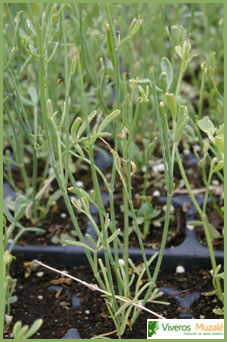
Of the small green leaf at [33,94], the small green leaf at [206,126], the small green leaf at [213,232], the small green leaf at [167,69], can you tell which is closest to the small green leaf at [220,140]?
the small green leaf at [206,126]

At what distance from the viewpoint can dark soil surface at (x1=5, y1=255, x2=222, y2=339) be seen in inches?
33.6

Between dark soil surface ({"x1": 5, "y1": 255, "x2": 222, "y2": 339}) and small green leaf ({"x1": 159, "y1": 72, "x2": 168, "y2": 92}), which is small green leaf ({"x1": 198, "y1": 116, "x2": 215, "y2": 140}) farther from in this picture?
dark soil surface ({"x1": 5, "y1": 255, "x2": 222, "y2": 339})

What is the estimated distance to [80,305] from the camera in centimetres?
90

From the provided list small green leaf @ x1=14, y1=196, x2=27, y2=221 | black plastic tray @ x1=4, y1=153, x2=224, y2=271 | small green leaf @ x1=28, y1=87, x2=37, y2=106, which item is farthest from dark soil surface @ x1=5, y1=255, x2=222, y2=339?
small green leaf @ x1=28, y1=87, x2=37, y2=106

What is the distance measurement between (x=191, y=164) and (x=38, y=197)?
1.29ft

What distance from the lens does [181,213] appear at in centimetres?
108

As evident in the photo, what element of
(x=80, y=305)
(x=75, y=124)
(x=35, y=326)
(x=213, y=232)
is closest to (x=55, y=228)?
(x=80, y=305)

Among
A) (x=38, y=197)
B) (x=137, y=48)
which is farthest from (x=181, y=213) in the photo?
(x=137, y=48)

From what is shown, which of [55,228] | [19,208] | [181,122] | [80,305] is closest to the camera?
[181,122]

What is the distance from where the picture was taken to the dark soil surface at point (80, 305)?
85cm

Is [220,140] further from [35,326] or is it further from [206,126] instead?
[35,326]

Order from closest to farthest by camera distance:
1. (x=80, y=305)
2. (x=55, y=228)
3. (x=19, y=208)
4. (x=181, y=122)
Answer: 1. (x=181, y=122)
2. (x=19, y=208)
3. (x=80, y=305)
4. (x=55, y=228)

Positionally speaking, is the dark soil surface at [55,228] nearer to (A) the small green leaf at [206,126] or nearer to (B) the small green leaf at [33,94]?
(B) the small green leaf at [33,94]

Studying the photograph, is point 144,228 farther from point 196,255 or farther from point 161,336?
point 161,336
